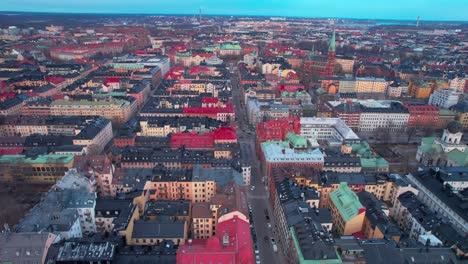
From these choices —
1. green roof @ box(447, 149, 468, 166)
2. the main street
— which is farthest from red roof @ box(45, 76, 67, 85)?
green roof @ box(447, 149, 468, 166)

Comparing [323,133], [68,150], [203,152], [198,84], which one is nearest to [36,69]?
[198,84]

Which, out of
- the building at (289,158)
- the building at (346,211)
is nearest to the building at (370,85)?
the building at (289,158)

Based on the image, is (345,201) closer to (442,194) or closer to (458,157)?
(442,194)

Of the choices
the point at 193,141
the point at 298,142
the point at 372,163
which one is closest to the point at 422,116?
the point at 372,163

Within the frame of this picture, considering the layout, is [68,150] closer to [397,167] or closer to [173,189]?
[173,189]

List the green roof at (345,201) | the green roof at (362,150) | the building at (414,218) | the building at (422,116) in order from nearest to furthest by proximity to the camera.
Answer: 1. the building at (414,218)
2. the green roof at (345,201)
3. the green roof at (362,150)
4. the building at (422,116)

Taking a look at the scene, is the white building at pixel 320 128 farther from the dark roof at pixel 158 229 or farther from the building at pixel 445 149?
the dark roof at pixel 158 229

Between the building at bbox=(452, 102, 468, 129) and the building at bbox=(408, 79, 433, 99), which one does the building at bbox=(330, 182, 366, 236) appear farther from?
the building at bbox=(408, 79, 433, 99)
